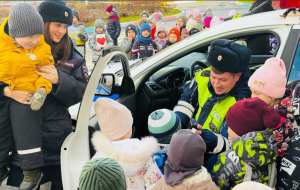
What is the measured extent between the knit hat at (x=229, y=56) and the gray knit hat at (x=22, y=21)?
1.39 meters

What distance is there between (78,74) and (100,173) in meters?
1.24

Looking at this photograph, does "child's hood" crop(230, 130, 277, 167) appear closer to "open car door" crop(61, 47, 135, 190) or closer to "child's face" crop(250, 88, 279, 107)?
"child's face" crop(250, 88, 279, 107)

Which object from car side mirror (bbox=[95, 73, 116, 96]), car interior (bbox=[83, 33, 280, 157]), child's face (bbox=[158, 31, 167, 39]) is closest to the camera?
car side mirror (bbox=[95, 73, 116, 96])

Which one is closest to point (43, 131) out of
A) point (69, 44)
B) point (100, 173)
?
point (69, 44)

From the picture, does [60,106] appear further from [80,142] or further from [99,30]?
[99,30]

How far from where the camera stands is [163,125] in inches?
84.7

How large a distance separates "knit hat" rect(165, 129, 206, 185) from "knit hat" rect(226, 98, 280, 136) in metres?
0.33

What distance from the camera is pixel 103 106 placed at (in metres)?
1.91

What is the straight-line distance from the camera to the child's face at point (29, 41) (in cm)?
186

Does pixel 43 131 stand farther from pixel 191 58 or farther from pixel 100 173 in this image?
pixel 191 58

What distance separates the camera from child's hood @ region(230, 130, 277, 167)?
166cm

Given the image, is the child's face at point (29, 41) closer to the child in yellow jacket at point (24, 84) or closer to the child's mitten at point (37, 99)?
the child in yellow jacket at point (24, 84)

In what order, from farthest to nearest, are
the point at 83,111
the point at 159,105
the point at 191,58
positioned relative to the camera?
the point at 191,58 < the point at 159,105 < the point at 83,111

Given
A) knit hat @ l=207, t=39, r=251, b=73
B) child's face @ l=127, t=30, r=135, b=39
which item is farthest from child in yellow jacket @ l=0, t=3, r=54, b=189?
child's face @ l=127, t=30, r=135, b=39
